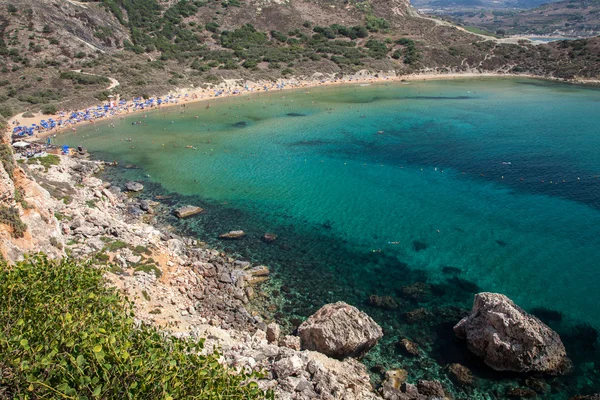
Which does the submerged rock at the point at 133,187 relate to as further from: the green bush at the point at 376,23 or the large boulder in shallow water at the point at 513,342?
the green bush at the point at 376,23

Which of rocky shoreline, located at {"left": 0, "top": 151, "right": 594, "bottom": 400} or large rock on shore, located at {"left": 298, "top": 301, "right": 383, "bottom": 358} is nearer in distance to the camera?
rocky shoreline, located at {"left": 0, "top": 151, "right": 594, "bottom": 400}

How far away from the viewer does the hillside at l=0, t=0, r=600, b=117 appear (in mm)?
74500

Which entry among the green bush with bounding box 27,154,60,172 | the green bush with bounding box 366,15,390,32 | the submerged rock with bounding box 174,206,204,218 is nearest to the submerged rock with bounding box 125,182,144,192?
the green bush with bounding box 27,154,60,172

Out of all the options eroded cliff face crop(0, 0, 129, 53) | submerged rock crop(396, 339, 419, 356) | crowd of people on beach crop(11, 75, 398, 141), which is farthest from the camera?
eroded cliff face crop(0, 0, 129, 53)

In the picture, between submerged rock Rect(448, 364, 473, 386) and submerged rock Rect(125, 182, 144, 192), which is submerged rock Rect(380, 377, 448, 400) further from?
submerged rock Rect(125, 182, 144, 192)

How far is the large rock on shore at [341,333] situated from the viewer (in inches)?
718

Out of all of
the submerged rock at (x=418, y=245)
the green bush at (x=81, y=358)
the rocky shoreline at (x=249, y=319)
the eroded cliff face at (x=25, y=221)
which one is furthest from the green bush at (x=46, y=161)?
the submerged rock at (x=418, y=245)

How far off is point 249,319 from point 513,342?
1332cm

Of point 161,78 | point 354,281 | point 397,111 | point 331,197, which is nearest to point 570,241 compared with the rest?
point 354,281

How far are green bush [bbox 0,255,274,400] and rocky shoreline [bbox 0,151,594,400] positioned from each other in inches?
136

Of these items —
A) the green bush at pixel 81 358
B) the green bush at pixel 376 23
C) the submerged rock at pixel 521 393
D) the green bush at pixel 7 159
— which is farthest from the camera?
the green bush at pixel 376 23

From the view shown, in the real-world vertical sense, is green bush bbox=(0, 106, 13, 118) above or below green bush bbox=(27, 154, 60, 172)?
above

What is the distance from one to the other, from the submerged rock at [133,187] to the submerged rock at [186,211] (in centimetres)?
773

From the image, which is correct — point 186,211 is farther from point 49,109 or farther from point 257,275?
point 49,109
